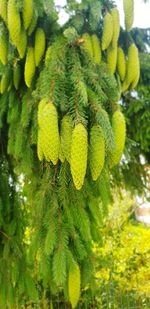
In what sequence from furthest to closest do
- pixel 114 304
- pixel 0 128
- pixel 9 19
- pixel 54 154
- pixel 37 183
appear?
pixel 114 304 < pixel 0 128 < pixel 37 183 < pixel 9 19 < pixel 54 154

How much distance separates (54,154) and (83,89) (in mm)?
277

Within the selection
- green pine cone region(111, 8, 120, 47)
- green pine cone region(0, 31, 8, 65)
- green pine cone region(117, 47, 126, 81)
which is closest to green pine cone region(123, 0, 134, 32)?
green pine cone region(111, 8, 120, 47)

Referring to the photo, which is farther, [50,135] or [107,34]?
[107,34]

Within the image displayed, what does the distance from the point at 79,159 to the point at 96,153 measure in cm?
10

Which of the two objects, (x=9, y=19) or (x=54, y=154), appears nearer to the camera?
(x=54, y=154)

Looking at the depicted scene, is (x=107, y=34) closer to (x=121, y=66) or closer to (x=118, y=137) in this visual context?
(x=121, y=66)

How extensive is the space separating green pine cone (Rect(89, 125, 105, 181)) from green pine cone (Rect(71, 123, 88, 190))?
0.07 metres

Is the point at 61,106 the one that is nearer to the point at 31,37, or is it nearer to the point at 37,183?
the point at 31,37

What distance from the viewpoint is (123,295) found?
3.32 metres

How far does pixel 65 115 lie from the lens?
1.06 m

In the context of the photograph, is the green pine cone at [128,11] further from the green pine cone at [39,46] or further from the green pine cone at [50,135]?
the green pine cone at [50,135]

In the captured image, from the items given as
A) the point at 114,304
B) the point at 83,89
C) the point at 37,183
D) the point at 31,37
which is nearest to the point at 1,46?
the point at 31,37

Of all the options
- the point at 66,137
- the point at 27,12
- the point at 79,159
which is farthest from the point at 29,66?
the point at 79,159

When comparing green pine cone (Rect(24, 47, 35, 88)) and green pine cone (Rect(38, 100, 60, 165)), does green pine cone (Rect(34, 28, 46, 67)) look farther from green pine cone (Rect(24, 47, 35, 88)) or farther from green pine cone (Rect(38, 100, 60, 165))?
green pine cone (Rect(38, 100, 60, 165))
